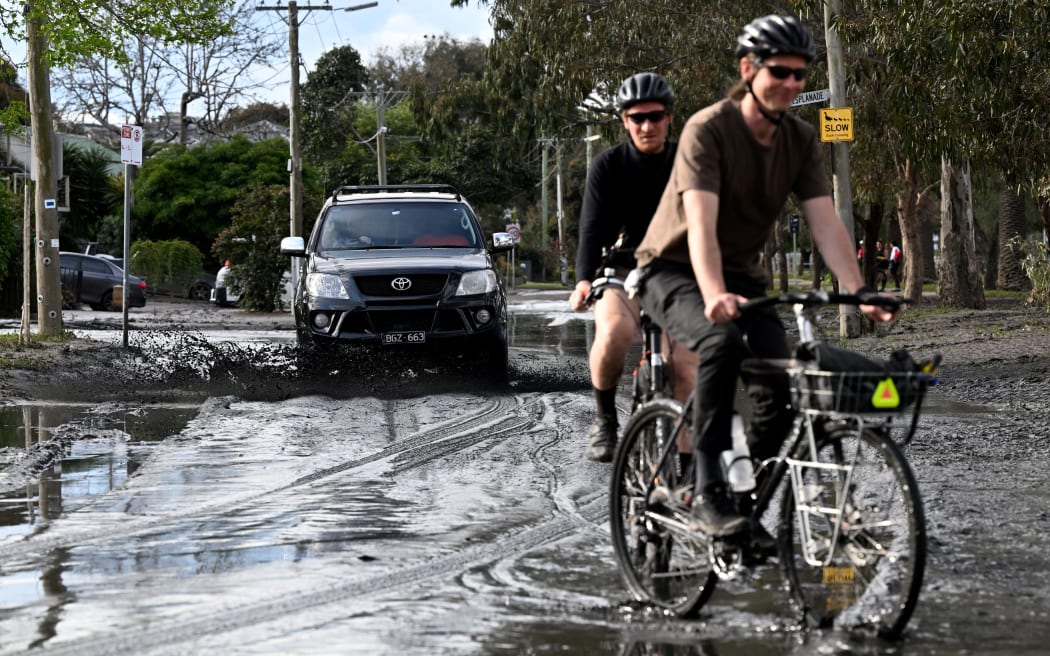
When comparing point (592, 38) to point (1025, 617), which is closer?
point (1025, 617)

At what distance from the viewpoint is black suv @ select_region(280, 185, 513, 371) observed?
1360cm

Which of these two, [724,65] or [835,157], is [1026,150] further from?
[724,65]

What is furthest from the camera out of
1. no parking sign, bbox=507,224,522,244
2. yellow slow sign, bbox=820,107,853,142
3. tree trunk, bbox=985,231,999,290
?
tree trunk, bbox=985,231,999,290

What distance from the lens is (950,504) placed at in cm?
723

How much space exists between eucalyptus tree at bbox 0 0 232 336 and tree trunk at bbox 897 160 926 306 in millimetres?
18182

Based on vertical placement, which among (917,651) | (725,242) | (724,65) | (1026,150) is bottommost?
(917,651)

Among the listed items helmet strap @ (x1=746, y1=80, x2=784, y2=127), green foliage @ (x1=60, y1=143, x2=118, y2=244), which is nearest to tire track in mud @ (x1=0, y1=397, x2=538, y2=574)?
helmet strap @ (x1=746, y1=80, x2=784, y2=127)

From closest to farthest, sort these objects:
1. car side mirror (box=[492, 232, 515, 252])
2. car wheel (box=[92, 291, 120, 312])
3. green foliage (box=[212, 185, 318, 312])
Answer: car side mirror (box=[492, 232, 515, 252])
green foliage (box=[212, 185, 318, 312])
car wheel (box=[92, 291, 120, 312])

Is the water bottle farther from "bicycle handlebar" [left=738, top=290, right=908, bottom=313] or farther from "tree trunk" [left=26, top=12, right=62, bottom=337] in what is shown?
"tree trunk" [left=26, top=12, right=62, bottom=337]

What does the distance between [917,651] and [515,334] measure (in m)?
20.0

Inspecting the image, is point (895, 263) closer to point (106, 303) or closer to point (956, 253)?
point (956, 253)

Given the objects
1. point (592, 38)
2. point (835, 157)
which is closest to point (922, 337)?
point (835, 157)

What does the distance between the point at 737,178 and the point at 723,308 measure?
55 centimetres

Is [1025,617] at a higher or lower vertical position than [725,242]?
lower
